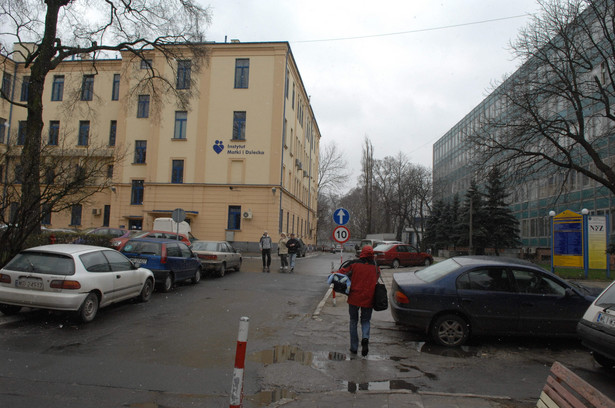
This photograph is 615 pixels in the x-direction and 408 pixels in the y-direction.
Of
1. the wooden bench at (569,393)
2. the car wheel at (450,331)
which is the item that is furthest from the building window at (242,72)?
the wooden bench at (569,393)

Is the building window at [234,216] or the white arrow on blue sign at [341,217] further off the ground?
the building window at [234,216]

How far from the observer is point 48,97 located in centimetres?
3719

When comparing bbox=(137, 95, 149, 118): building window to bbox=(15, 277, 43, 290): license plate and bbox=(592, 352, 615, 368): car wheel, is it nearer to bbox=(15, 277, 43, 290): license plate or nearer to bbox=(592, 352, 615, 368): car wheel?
bbox=(15, 277, 43, 290): license plate

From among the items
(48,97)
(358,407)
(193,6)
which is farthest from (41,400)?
(48,97)

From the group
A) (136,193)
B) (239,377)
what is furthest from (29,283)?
(136,193)

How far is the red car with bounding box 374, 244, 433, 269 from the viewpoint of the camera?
2400 cm

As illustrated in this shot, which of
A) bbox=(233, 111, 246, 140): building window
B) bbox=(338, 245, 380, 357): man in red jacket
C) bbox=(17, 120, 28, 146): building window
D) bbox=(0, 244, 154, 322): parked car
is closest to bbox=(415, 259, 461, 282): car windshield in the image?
bbox=(338, 245, 380, 357): man in red jacket

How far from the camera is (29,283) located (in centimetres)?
723

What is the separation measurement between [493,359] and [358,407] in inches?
128

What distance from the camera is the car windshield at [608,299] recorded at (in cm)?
539

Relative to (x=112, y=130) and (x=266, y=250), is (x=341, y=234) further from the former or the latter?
(x=112, y=130)

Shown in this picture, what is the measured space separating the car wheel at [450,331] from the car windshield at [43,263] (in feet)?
21.4

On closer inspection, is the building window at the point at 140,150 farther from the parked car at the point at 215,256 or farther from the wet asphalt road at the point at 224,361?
the wet asphalt road at the point at 224,361

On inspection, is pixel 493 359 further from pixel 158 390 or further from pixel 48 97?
pixel 48 97
